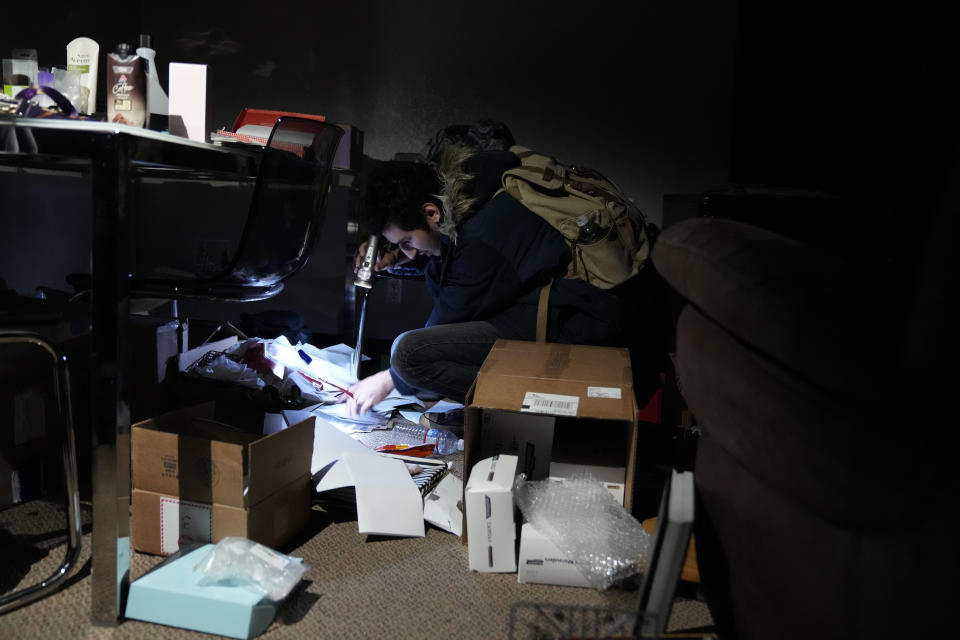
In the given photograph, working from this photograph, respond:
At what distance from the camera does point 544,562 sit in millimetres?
1394

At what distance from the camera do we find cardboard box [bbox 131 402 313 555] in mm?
1362

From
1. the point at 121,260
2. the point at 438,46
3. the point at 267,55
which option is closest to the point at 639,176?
the point at 438,46

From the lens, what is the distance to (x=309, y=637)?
1.20 meters

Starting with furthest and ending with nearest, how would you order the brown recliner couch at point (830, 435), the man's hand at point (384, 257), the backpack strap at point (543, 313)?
the man's hand at point (384, 257) → the backpack strap at point (543, 313) → the brown recliner couch at point (830, 435)

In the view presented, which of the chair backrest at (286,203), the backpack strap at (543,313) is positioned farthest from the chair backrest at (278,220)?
the backpack strap at (543,313)

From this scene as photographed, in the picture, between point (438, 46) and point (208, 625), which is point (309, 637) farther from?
point (438, 46)

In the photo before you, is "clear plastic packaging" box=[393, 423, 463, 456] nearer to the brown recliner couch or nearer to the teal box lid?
the teal box lid

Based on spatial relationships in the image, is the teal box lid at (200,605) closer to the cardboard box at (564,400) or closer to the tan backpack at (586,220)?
the cardboard box at (564,400)

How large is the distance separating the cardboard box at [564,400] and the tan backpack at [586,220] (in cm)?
27

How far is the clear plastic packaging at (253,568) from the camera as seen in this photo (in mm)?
1238

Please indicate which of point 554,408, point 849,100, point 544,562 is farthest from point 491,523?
point 849,100

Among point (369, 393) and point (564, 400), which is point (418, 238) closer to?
point (369, 393)

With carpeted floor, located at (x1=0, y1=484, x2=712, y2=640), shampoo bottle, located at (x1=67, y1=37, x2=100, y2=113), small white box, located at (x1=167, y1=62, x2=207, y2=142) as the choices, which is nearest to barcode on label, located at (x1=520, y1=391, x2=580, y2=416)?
carpeted floor, located at (x1=0, y1=484, x2=712, y2=640)

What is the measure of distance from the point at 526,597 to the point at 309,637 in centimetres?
40
